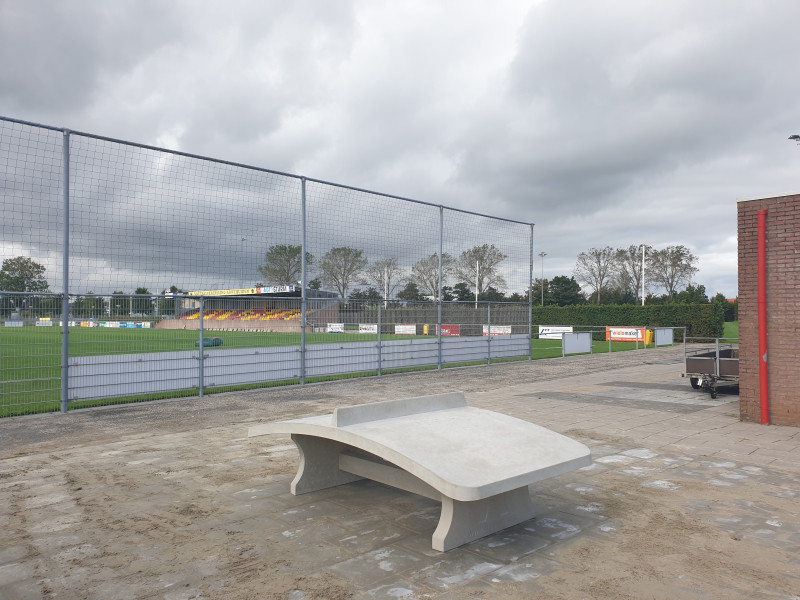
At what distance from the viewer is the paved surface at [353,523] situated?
10.7 feet

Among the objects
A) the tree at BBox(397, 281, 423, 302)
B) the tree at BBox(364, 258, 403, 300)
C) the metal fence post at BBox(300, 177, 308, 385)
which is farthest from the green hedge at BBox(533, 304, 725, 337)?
the metal fence post at BBox(300, 177, 308, 385)

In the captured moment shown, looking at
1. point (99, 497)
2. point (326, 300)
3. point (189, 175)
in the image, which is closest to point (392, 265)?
point (326, 300)

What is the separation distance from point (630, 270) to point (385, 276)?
160 ft

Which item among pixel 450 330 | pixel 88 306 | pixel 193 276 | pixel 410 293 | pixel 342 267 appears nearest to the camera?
pixel 88 306

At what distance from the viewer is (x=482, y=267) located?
1767 cm

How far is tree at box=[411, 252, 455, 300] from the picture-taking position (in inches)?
605

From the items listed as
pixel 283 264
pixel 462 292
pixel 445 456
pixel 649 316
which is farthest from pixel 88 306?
pixel 649 316

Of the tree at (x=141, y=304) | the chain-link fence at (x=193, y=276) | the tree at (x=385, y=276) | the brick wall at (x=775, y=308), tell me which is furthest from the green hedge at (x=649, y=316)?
the tree at (x=141, y=304)

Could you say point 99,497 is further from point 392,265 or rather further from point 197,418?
point 392,265

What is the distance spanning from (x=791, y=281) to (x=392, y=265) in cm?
873

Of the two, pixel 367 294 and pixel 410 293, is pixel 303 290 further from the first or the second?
pixel 410 293

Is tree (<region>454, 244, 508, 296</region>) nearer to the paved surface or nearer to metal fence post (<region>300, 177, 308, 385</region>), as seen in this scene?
metal fence post (<region>300, 177, 308, 385</region>)

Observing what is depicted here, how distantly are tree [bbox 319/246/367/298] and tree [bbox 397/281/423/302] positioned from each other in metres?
1.64

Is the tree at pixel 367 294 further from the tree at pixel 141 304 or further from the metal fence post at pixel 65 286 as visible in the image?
the metal fence post at pixel 65 286
